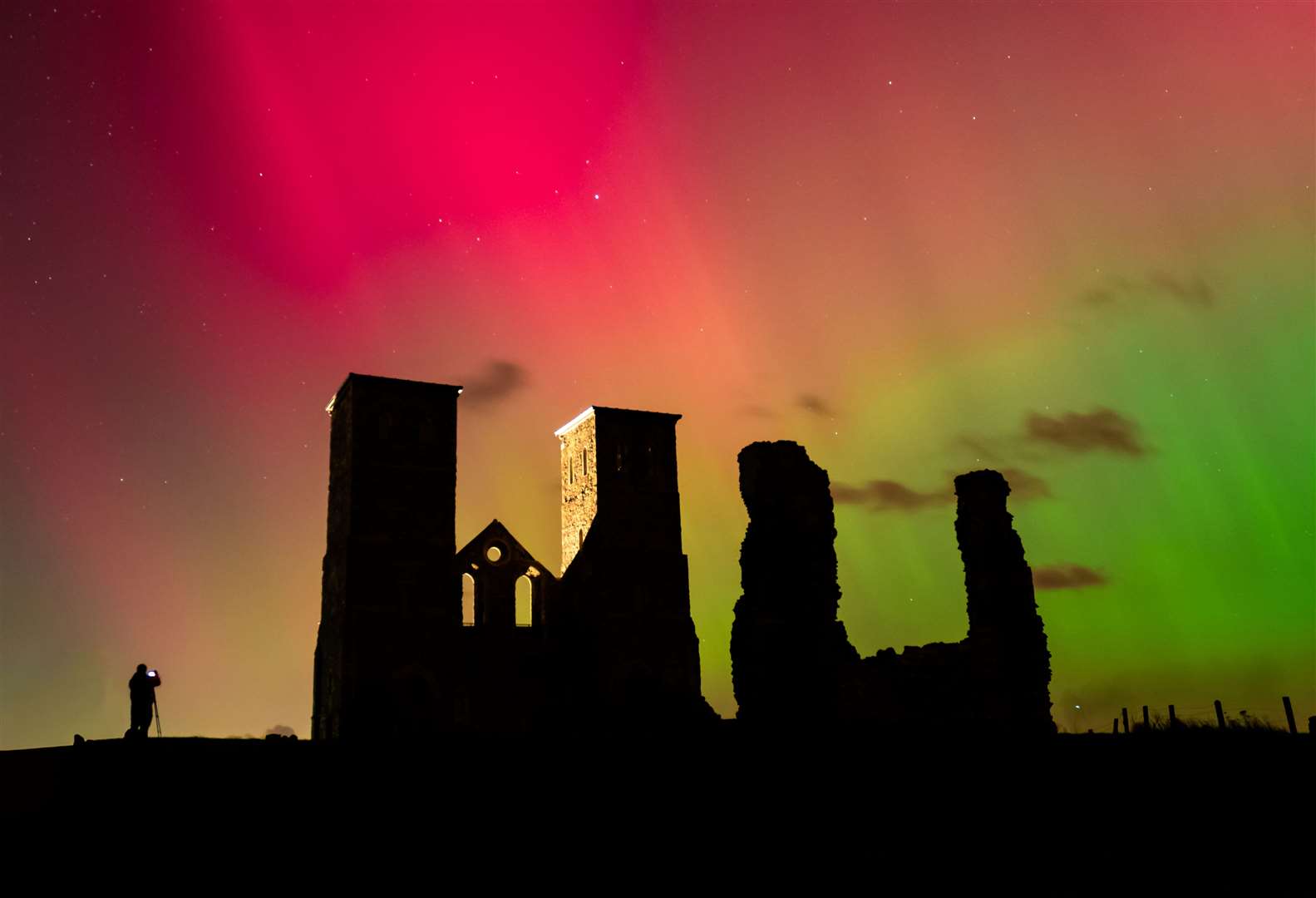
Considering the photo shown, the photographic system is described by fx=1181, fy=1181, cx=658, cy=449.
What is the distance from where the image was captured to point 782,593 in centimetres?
2284

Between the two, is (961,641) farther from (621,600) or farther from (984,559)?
(621,600)

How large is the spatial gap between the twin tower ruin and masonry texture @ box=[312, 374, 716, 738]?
5 centimetres

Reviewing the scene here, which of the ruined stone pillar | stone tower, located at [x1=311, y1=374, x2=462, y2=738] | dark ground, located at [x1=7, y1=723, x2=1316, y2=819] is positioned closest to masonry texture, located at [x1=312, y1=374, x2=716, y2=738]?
stone tower, located at [x1=311, y1=374, x2=462, y2=738]

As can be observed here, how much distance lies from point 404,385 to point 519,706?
323 inches

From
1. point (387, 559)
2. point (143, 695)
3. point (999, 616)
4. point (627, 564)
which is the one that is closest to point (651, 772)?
point (143, 695)

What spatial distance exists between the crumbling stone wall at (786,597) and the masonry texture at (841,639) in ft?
0.07

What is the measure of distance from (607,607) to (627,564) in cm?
128

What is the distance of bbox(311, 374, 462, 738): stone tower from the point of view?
86.6 feet

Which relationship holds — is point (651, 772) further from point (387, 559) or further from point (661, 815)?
point (387, 559)

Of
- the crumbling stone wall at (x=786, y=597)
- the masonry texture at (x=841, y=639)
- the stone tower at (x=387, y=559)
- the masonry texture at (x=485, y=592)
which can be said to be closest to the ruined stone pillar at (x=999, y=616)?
the masonry texture at (x=841, y=639)

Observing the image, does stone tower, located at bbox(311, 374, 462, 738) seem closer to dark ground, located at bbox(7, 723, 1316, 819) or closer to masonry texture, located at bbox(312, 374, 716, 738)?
masonry texture, located at bbox(312, 374, 716, 738)

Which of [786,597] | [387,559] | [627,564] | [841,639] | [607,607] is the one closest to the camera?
[786,597]

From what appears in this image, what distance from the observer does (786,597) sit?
74.8 ft

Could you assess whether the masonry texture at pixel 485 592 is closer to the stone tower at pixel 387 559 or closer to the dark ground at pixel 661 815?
the stone tower at pixel 387 559
